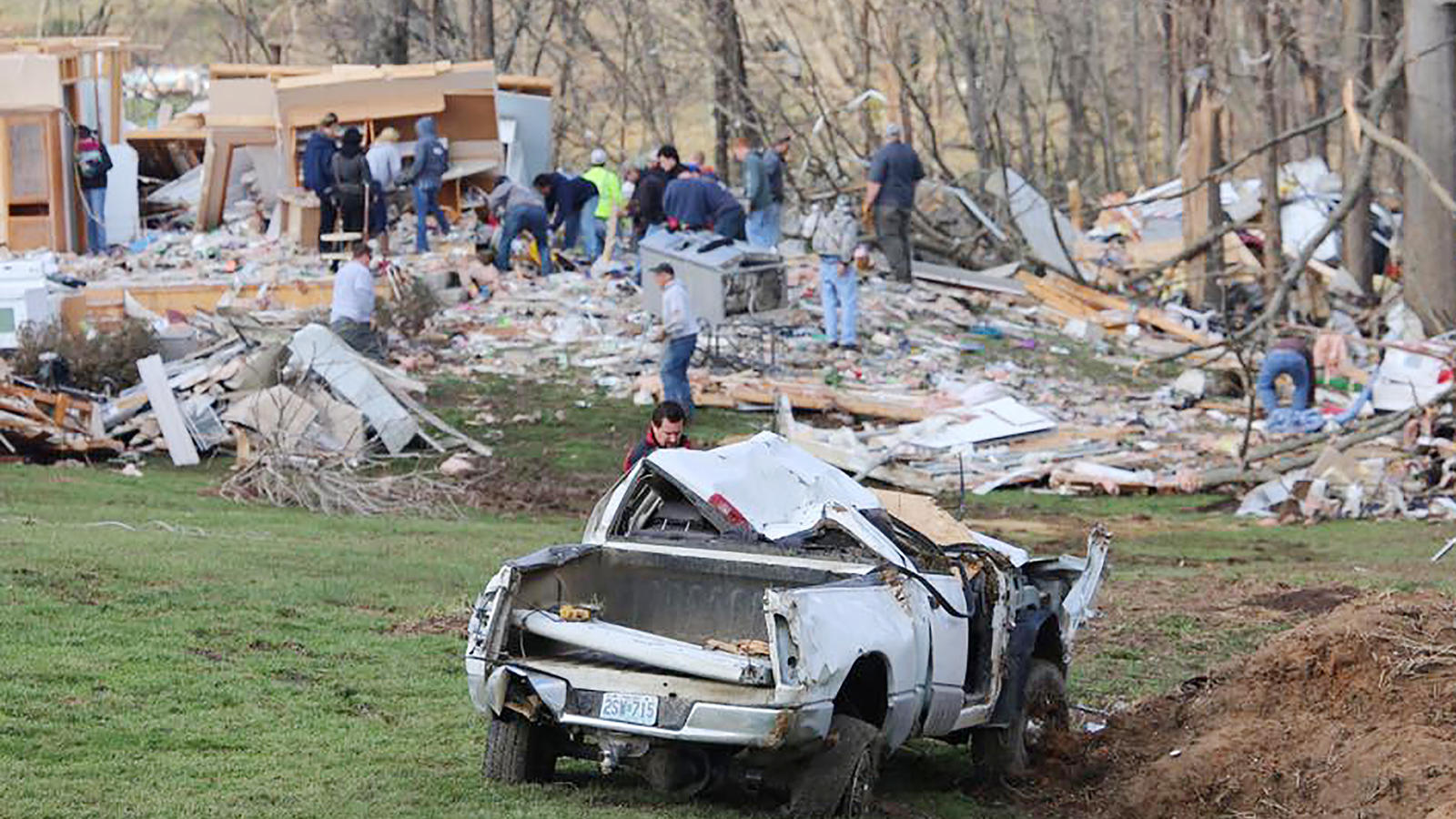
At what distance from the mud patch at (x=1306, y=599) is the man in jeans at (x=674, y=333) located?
823cm

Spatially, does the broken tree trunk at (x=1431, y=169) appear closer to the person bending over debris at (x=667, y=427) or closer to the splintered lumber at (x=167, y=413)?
the splintered lumber at (x=167, y=413)

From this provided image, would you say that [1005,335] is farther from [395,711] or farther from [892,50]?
[395,711]

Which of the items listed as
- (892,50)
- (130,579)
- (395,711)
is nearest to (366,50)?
(892,50)

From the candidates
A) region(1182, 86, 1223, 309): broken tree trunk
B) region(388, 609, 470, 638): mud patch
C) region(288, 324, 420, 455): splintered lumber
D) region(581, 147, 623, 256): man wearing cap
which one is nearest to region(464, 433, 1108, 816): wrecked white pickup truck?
region(388, 609, 470, 638): mud patch

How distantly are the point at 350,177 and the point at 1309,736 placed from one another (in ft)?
75.3

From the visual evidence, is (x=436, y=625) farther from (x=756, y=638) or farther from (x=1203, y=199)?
(x=1203, y=199)

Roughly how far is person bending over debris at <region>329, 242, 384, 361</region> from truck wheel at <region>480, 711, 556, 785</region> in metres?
16.3

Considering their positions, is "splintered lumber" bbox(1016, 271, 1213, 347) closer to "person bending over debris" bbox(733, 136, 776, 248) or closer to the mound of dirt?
"person bending over debris" bbox(733, 136, 776, 248)

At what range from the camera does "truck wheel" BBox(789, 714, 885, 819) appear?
8.66 meters

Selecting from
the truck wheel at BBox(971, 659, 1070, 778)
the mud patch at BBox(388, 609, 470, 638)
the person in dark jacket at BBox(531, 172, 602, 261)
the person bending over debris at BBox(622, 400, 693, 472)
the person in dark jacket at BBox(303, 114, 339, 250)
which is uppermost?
the person in dark jacket at BBox(303, 114, 339, 250)

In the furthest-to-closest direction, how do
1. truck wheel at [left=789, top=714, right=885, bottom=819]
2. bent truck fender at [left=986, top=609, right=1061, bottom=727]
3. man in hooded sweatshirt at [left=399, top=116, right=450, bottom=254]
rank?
1. man in hooded sweatshirt at [left=399, top=116, right=450, bottom=254]
2. bent truck fender at [left=986, top=609, right=1061, bottom=727]
3. truck wheel at [left=789, top=714, right=885, bottom=819]

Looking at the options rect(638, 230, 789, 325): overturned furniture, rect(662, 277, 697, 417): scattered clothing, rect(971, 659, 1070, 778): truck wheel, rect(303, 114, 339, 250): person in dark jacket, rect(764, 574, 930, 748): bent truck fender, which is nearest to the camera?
rect(764, 574, 930, 748): bent truck fender

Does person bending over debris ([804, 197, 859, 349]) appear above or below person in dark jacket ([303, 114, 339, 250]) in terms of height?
below

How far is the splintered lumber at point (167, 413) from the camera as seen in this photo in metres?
22.9
